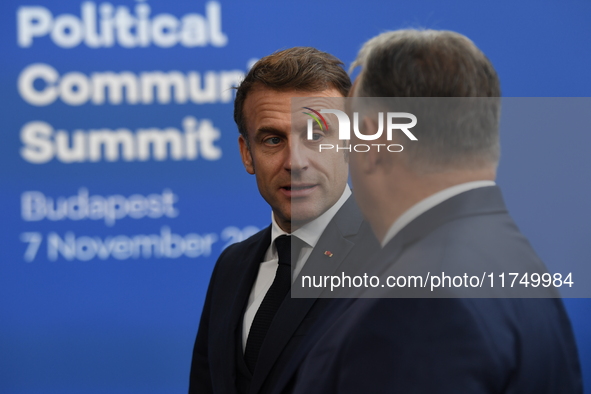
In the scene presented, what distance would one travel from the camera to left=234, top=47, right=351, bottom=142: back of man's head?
1.27 metres

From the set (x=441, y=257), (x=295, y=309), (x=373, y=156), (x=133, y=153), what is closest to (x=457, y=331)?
(x=441, y=257)

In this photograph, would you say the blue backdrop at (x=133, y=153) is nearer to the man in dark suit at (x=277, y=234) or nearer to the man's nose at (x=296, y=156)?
the man in dark suit at (x=277, y=234)

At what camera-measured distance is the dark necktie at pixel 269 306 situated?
1176 mm

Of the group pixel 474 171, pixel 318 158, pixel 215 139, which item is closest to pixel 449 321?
pixel 474 171

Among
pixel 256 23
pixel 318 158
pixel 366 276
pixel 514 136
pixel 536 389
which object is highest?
pixel 256 23

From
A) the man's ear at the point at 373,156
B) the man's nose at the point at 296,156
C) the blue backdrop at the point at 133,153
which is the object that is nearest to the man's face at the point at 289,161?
the man's nose at the point at 296,156

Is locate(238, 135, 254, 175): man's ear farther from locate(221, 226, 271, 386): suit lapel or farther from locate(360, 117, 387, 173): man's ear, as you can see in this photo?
locate(360, 117, 387, 173): man's ear

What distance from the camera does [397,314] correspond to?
1.92 ft

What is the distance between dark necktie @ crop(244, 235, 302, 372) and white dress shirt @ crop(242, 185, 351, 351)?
26mm

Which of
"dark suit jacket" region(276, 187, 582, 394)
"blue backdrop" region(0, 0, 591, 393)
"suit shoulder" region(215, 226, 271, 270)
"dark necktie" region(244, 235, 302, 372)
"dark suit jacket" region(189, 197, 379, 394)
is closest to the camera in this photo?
"dark suit jacket" region(276, 187, 582, 394)

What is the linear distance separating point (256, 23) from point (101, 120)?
31.1 inches

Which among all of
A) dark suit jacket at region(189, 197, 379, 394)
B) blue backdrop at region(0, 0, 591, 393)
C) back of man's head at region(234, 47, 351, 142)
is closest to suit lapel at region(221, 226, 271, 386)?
dark suit jacket at region(189, 197, 379, 394)

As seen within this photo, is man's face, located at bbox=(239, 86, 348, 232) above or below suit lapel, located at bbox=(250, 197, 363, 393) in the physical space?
above

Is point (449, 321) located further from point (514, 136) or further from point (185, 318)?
point (185, 318)
